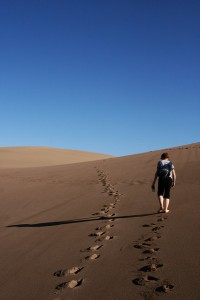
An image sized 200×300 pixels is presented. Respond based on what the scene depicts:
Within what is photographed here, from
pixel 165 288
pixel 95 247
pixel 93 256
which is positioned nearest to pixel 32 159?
pixel 95 247

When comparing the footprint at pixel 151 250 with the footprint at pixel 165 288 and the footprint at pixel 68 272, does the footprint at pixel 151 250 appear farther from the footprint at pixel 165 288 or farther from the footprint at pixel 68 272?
the footprint at pixel 165 288

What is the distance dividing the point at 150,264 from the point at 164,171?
151 inches

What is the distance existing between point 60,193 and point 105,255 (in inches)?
303

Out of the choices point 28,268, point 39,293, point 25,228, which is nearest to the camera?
point 39,293

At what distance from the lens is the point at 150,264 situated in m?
4.30

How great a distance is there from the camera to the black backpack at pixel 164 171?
312 inches

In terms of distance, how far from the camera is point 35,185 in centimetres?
1511

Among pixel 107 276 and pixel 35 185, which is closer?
pixel 107 276

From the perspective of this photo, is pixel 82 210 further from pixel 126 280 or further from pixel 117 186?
pixel 126 280

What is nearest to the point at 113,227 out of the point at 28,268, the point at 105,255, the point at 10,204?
the point at 105,255

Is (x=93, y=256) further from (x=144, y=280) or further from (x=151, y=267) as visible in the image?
(x=144, y=280)

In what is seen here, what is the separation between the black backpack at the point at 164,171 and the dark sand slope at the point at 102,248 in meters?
0.72

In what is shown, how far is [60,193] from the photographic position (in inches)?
490

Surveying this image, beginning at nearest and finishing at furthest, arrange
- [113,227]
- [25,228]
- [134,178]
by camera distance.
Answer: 1. [113,227]
2. [25,228]
3. [134,178]
